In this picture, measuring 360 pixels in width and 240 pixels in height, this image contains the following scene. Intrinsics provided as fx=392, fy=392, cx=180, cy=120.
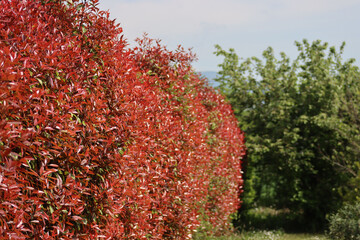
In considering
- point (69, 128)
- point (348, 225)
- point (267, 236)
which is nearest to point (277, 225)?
point (267, 236)

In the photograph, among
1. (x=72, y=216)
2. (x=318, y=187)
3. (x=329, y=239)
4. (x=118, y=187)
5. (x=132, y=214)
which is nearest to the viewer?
(x=72, y=216)

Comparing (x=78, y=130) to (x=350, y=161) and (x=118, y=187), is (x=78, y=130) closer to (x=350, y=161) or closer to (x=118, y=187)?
(x=118, y=187)

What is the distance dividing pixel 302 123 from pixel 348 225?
4.44 metres

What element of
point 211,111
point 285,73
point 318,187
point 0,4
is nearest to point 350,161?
point 318,187

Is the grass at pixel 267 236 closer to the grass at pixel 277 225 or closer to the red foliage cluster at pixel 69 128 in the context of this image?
the grass at pixel 277 225

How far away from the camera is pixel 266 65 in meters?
14.7

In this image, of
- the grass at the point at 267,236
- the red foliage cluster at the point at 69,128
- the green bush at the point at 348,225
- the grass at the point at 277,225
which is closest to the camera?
the red foliage cluster at the point at 69,128

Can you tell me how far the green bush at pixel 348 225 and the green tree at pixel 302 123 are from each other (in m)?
1.42

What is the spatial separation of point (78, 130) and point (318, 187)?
11.9 m

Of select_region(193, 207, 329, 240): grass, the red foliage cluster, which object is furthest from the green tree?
the red foliage cluster

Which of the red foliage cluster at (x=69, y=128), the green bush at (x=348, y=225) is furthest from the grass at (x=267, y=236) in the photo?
the red foliage cluster at (x=69, y=128)

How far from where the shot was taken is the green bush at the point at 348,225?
32.7ft

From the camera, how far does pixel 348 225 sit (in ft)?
33.5

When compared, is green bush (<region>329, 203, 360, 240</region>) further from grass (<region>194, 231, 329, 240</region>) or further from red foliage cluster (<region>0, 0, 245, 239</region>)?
red foliage cluster (<region>0, 0, 245, 239</region>)
